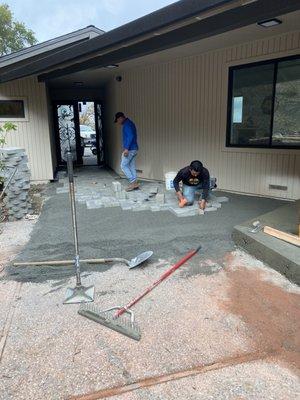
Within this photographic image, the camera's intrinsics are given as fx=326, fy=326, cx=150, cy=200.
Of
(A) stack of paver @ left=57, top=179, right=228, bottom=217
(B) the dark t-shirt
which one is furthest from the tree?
(B) the dark t-shirt

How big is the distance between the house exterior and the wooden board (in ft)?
6.93

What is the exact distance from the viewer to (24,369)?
1990 mm

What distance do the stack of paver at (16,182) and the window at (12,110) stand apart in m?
2.86

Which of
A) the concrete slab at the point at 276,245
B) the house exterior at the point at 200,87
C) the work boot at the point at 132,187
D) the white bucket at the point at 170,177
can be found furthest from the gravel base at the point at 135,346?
the work boot at the point at 132,187

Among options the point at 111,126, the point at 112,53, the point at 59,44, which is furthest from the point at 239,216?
the point at 111,126

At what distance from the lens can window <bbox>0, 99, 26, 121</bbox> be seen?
752cm

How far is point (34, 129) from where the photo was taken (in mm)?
7785

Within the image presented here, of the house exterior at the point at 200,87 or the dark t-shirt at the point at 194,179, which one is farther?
the dark t-shirt at the point at 194,179

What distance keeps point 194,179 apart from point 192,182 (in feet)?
0.22

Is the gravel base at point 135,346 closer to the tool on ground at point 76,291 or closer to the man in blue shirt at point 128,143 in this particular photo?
the tool on ground at point 76,291

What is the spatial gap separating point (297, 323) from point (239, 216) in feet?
8.32

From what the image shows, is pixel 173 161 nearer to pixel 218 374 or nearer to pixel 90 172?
pixel 90 172

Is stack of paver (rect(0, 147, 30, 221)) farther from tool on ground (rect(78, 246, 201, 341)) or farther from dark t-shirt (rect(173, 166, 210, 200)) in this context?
tool on ground (rect(78, 246, 201, 341))

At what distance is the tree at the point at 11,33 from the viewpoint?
23.6m
